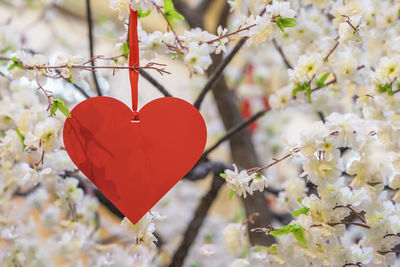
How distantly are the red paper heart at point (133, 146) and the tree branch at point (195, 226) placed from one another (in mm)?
254

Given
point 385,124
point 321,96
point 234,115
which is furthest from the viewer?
point 234,115

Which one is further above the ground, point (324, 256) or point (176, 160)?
point (176, 160)

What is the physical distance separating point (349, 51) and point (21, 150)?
59 centimetres

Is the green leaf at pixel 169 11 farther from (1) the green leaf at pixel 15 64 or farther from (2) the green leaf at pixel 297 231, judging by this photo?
(2) the green leaf at pixel 297 231

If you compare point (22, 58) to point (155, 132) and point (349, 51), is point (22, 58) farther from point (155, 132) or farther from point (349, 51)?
point (349, 51)

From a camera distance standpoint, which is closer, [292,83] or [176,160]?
[176,160]

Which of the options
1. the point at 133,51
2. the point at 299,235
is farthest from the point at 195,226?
the point at 133,51

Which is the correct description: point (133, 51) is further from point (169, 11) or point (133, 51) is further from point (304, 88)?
point (304, 88)

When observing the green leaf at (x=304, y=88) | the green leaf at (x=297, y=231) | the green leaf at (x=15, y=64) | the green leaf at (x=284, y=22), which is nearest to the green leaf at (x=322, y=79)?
the green leaf at (x=304, y=88)

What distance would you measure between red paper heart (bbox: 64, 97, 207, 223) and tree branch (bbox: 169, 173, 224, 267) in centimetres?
25

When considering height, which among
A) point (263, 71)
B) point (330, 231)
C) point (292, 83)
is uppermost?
point (292, 83)

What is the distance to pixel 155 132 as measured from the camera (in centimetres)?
55

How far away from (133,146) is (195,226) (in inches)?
13.6

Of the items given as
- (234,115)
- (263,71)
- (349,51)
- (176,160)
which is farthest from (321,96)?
(263,71)
